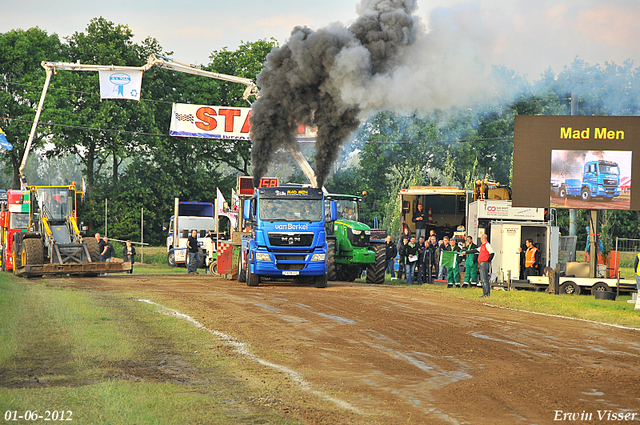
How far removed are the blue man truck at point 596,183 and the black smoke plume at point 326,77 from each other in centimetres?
683

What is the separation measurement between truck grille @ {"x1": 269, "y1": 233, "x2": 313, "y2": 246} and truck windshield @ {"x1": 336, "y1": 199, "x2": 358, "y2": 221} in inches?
194

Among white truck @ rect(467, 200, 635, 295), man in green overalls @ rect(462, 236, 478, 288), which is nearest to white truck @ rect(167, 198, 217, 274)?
white truck @ rect(467, 200, 635, 295)

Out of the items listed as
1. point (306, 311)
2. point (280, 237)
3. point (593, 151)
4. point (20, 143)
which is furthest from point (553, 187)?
point (20, 143)

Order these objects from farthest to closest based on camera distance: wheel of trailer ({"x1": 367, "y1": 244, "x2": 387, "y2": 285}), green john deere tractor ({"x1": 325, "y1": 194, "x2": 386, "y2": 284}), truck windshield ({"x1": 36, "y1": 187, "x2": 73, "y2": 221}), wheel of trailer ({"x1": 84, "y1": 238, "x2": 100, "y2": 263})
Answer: truck windshield ({"x1": 36, "y1": 187, "x2": 73, "y2": 221}), wheel of trailer ({"x1": 84, "y1": 238, "x2": 100, "y2": 263}), wheel of trailer ({"x1": 367, "y1": 244, "x2": 387, "y2": 285}), green john deere tractor ({"x1": 325, "y1": 194, "x2": 386, "y2": 284})

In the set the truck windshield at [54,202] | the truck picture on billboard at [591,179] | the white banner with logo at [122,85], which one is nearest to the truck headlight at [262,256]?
the truck picture on billboard at [591,179]

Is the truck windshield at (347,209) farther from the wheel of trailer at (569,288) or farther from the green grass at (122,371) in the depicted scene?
the green grass at (122,371)

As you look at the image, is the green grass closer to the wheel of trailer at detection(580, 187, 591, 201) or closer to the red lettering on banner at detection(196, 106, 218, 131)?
the wheel of trailer at detection(580, 187, 591, 201)

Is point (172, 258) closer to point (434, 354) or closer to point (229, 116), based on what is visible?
point (229, 116)

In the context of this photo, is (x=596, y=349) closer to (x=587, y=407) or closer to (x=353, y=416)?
(x=587, y=407)

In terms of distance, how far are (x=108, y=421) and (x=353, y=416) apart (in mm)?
2322

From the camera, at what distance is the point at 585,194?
20969mm

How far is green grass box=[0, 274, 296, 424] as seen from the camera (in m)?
6.68

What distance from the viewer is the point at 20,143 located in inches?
1886

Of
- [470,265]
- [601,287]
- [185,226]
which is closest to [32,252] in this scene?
[185,226]
